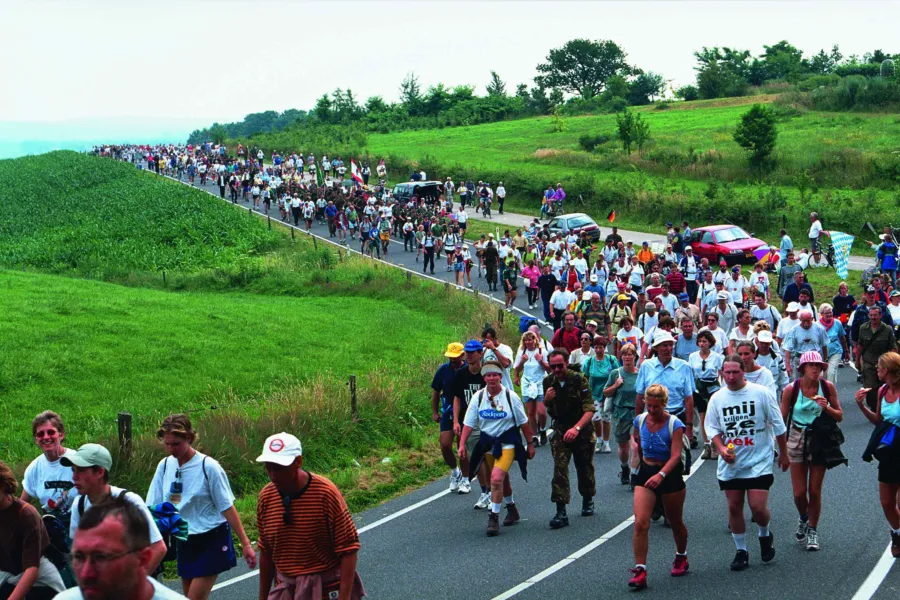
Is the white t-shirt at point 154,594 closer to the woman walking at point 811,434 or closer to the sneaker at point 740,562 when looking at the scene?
the sneaker at point 740,562

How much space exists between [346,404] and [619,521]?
641 centimetres

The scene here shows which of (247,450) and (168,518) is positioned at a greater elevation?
(168,518)

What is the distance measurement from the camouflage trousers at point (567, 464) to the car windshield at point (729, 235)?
25.5m

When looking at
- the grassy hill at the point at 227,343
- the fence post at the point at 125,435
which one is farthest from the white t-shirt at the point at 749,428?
the fence post at the point at 125,435

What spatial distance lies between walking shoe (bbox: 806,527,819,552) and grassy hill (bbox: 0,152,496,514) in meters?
5.67

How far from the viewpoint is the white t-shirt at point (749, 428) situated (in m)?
9.31

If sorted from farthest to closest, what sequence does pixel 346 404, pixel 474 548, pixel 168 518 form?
1. pixel 346 404
2. pixel 474 548
3. pixel 168 518

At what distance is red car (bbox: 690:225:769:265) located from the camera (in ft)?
116

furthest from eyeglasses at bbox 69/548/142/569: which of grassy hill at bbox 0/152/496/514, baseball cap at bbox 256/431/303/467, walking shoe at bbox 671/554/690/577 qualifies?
grassy hill at bbox 0/152/496/514

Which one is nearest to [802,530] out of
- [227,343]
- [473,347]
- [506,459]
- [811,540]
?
[811,540]

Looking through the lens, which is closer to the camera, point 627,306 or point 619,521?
point 619,521

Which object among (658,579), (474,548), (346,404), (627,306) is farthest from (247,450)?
(627,306)

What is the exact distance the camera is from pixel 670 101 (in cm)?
9956

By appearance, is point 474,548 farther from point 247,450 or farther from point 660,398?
point 247,450
